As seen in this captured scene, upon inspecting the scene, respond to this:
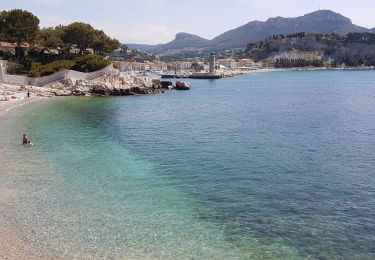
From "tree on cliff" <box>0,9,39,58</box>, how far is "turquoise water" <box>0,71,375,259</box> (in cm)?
4099

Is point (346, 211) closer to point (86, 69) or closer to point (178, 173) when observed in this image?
point (178, 173)

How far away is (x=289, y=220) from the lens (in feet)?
56.0

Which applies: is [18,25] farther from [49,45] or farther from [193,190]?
[193,190]

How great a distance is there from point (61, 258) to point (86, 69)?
222 ft

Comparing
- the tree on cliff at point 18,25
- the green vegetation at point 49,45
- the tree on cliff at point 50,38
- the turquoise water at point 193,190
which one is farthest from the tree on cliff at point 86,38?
the turquoise water at point 193,190

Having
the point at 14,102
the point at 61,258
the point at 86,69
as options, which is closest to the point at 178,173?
the point at 61,258

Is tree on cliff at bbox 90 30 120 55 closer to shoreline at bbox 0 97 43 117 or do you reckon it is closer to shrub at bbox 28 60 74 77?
shrub at bbox 28 60 74 77

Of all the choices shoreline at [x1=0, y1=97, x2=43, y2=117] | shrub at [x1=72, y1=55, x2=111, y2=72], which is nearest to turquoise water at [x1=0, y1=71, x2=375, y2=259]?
shoreline at [x1=0, y1=97, x2=43, y2=117]

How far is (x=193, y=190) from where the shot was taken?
69.7 feet

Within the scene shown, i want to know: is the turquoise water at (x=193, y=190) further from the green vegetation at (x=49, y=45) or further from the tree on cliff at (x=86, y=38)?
the tree on cliff at (x=86, y=38)

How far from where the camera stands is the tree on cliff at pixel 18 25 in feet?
251

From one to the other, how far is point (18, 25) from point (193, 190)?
66510 mm

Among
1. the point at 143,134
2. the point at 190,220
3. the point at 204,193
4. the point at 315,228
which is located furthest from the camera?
the point at 143,134

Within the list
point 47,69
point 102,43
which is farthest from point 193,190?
point 102,43
